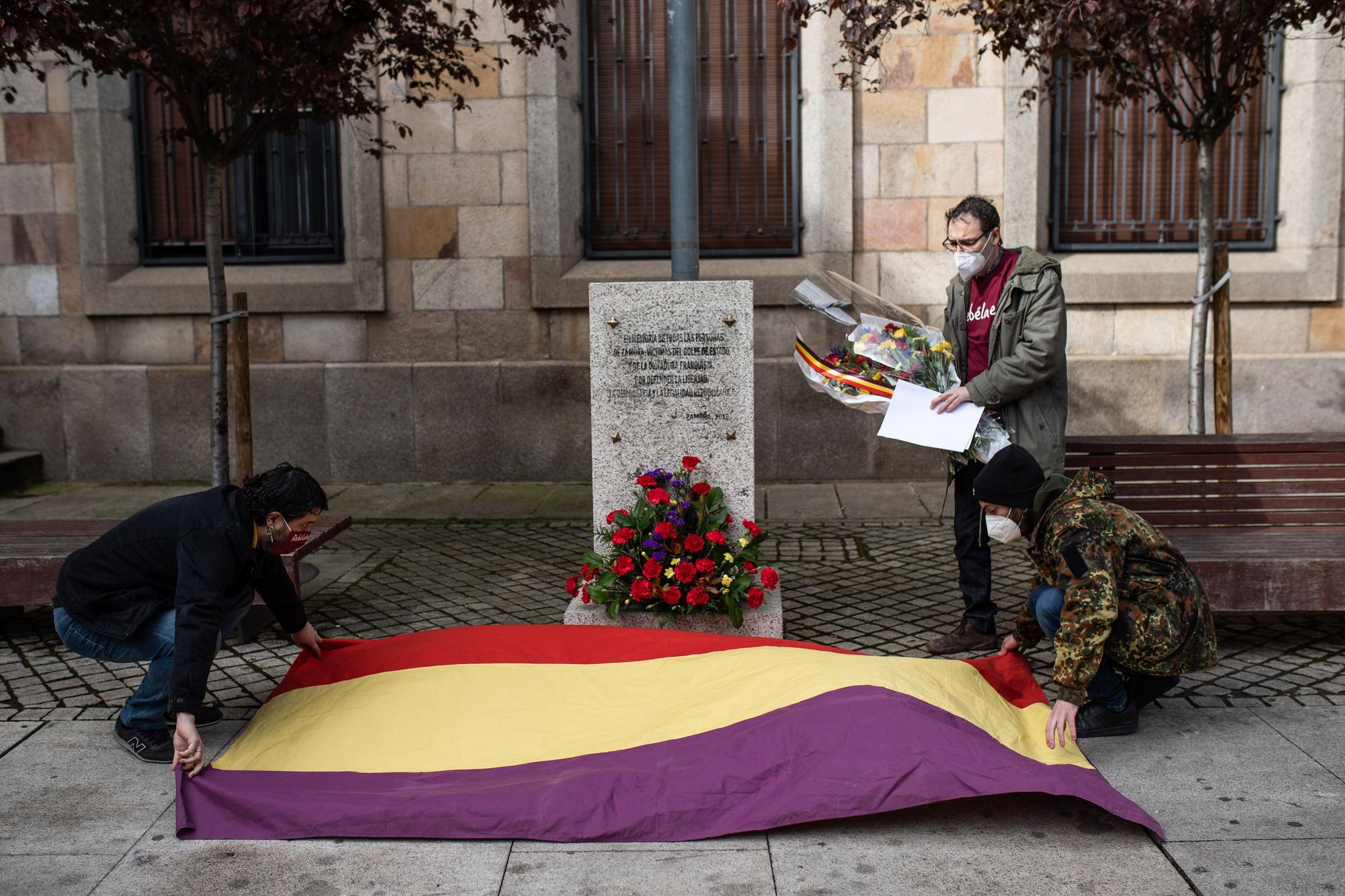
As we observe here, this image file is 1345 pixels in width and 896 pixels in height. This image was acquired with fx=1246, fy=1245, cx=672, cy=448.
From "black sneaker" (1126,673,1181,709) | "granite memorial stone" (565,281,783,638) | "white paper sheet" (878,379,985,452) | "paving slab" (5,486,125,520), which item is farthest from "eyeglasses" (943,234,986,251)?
"paving slab" (5,486,125,520)

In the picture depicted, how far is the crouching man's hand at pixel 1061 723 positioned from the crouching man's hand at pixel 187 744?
7.95ft

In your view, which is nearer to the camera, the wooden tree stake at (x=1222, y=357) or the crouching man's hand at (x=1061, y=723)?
the crouching man's hand at (x=1061, y=723)

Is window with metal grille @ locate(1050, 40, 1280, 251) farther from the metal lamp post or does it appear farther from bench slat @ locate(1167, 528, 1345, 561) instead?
the metal lamp post

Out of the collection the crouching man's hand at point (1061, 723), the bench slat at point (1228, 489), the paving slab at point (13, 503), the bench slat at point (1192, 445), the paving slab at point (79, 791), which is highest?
the bench slat at point (1192, 445)

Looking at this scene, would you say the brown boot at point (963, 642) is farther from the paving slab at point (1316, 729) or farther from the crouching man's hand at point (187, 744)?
the crouching man's hand at point (187, 744)

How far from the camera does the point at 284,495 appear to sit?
3711 mm

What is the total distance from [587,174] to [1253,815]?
7317 millimetres

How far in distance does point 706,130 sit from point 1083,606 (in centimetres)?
669

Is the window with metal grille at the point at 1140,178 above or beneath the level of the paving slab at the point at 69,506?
above

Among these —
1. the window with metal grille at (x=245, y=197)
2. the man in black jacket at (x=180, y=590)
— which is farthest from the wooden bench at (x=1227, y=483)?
the window with metal grille at (x=245, y=197)

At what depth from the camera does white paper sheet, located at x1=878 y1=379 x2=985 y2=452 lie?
465 centimetres

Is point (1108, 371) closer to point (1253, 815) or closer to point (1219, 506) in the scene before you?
point (1219, 506)

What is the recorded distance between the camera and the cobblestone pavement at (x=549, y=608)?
4.71 metres

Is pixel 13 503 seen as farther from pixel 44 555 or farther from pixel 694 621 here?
pixel 694 621
